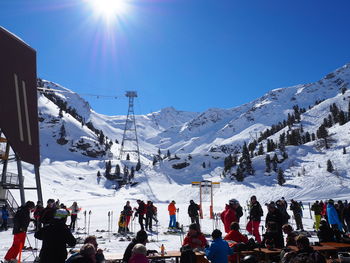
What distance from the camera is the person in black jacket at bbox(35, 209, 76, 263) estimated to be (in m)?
5.43

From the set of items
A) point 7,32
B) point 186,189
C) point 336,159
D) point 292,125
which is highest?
point 292,125

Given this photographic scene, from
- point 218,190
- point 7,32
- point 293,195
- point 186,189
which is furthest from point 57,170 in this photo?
point 7,32

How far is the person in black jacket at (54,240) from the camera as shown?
5.43 m

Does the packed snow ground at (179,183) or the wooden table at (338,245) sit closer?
the wooden table at (338,245)

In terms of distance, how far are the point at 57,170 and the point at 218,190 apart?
48.7 meters

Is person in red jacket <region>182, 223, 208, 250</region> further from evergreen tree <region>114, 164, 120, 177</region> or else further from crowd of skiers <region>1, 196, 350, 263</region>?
evergreen tree <region>114, 164, 120, 177</region>

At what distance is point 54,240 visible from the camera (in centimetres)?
550

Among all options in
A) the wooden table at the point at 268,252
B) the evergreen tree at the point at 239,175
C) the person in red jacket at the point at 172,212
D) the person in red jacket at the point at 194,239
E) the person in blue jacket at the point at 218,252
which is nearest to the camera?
the person in blue jacket at the point at 218,252

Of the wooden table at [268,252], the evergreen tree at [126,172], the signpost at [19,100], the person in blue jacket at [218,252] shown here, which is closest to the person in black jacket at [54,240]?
the person in blue jacket at [218,252]

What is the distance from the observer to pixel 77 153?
112062 millimetres

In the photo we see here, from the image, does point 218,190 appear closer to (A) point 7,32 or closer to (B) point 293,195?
(B) point 293,195

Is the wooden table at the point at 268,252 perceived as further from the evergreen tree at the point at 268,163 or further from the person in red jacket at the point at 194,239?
the evergreen tree at the point at 268,163

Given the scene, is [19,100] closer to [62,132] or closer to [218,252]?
[218,252]

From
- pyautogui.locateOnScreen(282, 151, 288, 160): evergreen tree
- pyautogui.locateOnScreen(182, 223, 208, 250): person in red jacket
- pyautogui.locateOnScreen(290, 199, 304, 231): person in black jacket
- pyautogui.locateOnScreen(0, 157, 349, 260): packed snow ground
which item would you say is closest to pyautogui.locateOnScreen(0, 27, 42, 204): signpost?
pyautogui.locateOnScreen(0, 157, 349, 260): packed snow ground
